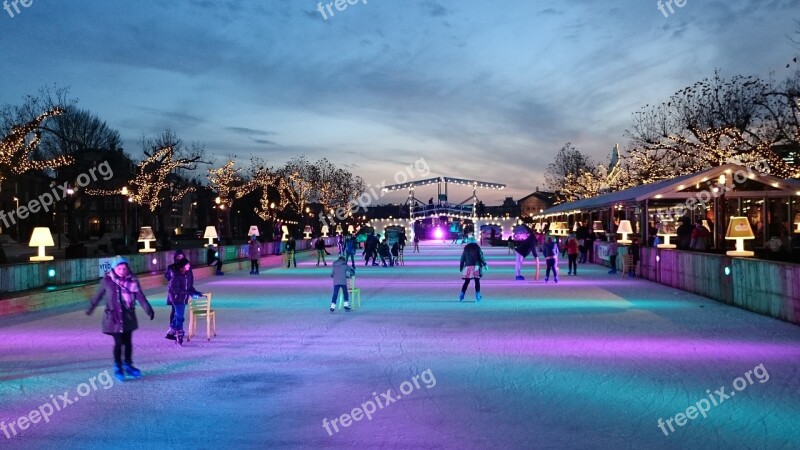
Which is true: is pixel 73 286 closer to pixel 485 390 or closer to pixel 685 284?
pixel 485 390

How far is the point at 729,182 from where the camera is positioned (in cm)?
2478

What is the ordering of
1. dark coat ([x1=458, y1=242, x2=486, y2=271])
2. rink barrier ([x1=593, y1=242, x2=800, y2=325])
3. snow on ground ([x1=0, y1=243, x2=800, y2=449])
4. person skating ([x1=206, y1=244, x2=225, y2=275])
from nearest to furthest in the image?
1. snow on ground ([x1=0, y1=243, x2=800, y2=449])
2. rink barrier ([x1=593, y1=242, x2=800, y2=325])
3. dark coat ([x1=458, y1=242, x2=486, y2=271])
4. person skating ([x1=206, y1=244, x2=225, y2=275])

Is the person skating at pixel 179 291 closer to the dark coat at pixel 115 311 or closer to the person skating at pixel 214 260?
the dark coat at pixel 115 311

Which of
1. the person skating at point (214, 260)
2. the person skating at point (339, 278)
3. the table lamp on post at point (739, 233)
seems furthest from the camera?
the person skating at point (214, 260)

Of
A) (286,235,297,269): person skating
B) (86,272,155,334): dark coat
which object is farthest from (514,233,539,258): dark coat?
(86,272,155,334): dark coat

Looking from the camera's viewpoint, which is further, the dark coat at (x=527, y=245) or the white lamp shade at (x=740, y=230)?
the dark coat at (x=527, y=245)

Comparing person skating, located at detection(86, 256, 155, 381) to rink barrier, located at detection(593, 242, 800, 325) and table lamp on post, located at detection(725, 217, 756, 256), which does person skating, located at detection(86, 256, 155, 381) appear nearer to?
rink barrier, located at detection(593, 242, 800, 325)

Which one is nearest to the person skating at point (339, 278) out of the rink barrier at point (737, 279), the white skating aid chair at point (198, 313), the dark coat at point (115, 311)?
the white skating aid chair at point (198, 313)

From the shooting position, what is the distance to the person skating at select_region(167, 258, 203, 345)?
1052 centimetres

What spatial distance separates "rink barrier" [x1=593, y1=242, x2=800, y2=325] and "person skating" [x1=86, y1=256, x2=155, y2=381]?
33.0 ft

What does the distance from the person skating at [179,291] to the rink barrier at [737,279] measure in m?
9.52

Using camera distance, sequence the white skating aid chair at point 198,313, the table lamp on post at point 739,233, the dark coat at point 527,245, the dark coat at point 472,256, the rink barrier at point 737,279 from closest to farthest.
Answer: the white skating aid chair at point 198,313 → the rink barrier at point 737,279 → the dark coat at point 472,256 → the table lamp on post at point 739,233 → the dark coat at point 527,245

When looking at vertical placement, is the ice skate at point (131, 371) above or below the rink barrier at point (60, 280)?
below

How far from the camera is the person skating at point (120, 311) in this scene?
26.6 ft
